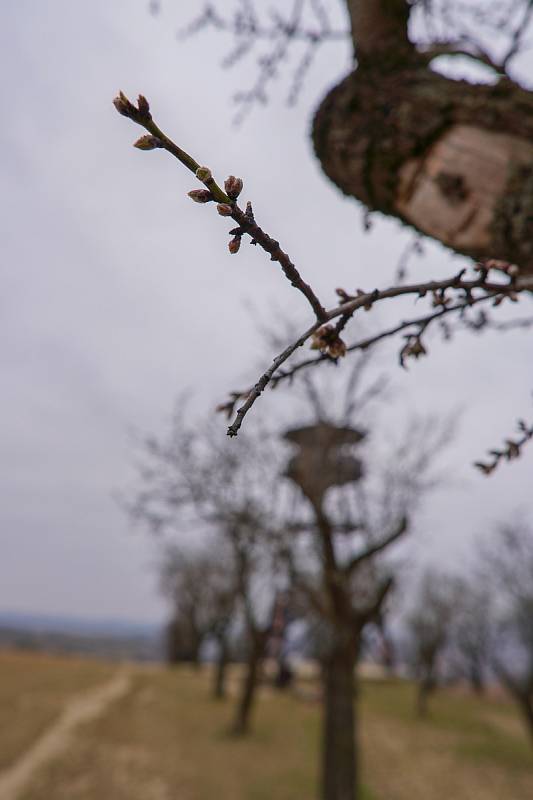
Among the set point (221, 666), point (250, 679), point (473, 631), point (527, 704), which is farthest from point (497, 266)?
point (473, 631)

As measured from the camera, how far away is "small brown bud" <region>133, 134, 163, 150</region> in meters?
0.62

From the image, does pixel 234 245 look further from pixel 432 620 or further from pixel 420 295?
pixel 432 620

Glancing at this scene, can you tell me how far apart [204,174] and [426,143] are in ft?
6.34

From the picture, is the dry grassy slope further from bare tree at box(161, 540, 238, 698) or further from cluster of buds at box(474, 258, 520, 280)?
cluster of buds at box(474, 258, 520, 280)

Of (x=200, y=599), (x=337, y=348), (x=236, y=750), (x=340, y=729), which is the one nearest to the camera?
(x=337, y=348)

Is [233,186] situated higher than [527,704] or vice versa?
[233,186]

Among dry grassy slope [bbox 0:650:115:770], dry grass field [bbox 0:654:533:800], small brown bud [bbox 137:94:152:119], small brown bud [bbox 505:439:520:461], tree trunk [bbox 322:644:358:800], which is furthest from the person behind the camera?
dry grassy slope [bbox 0:650:115:770]

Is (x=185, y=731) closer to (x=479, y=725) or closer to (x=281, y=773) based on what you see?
(x=281, y=773)

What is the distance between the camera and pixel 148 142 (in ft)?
2.04

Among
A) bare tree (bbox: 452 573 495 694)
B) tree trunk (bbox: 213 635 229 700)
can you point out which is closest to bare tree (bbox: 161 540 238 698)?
tree trunk (bbox: 213 635 229 700)

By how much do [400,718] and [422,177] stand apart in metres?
Answer: 21.5

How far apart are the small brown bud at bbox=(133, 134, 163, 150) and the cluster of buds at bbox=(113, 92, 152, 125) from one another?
0.02 meters

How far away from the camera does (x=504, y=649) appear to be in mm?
28500

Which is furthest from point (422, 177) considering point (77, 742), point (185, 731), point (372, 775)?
point (185, 731)
